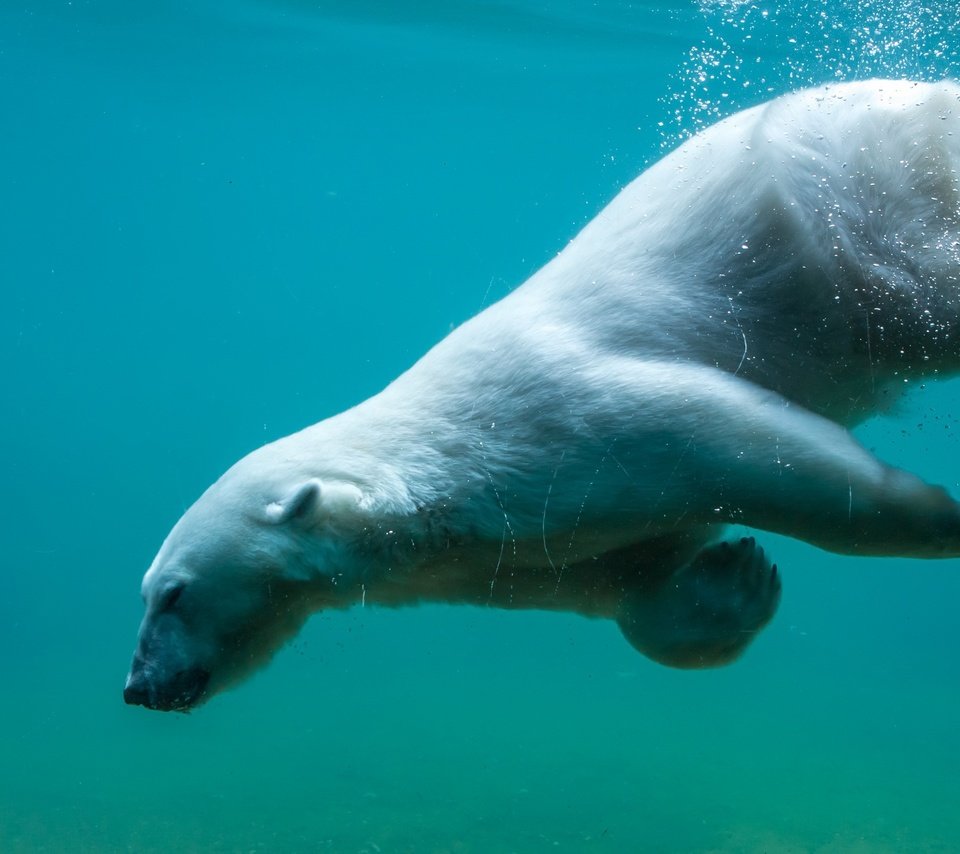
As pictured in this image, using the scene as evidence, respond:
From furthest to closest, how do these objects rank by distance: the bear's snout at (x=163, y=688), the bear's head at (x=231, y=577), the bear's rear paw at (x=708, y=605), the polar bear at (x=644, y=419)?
the bear's rear paw at (x=708, y=605)
the bear's snout at (x=163, y=688)
the bear's head at (x=231, y=577)
the polar bear at (x=644, y=419)

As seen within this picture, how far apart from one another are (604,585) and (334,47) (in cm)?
1344

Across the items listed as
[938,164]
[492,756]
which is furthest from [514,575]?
[492,756]

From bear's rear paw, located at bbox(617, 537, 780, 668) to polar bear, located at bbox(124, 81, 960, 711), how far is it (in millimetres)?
158

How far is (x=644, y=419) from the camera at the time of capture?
2.45 meters

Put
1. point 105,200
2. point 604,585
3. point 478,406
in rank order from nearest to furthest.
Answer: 1. point 478,406
2. point 604,585
3. point 105,200

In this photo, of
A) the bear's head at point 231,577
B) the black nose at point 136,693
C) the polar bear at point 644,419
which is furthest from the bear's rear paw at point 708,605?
the black nose at point 136,693

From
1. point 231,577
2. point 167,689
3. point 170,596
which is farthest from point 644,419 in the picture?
point 167,689

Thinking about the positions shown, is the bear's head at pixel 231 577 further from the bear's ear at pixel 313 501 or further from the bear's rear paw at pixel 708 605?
the bear's rear paw at pixel 708 605

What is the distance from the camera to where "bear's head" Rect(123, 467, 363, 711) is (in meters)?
2.63

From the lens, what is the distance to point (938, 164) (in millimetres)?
2701

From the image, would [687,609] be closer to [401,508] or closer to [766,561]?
[766,561]

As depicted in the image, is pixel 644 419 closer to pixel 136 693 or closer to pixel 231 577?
pixel 231 577

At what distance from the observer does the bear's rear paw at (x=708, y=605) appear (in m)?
→ 3.03

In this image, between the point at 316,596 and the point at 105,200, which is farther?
the point at 105,200
